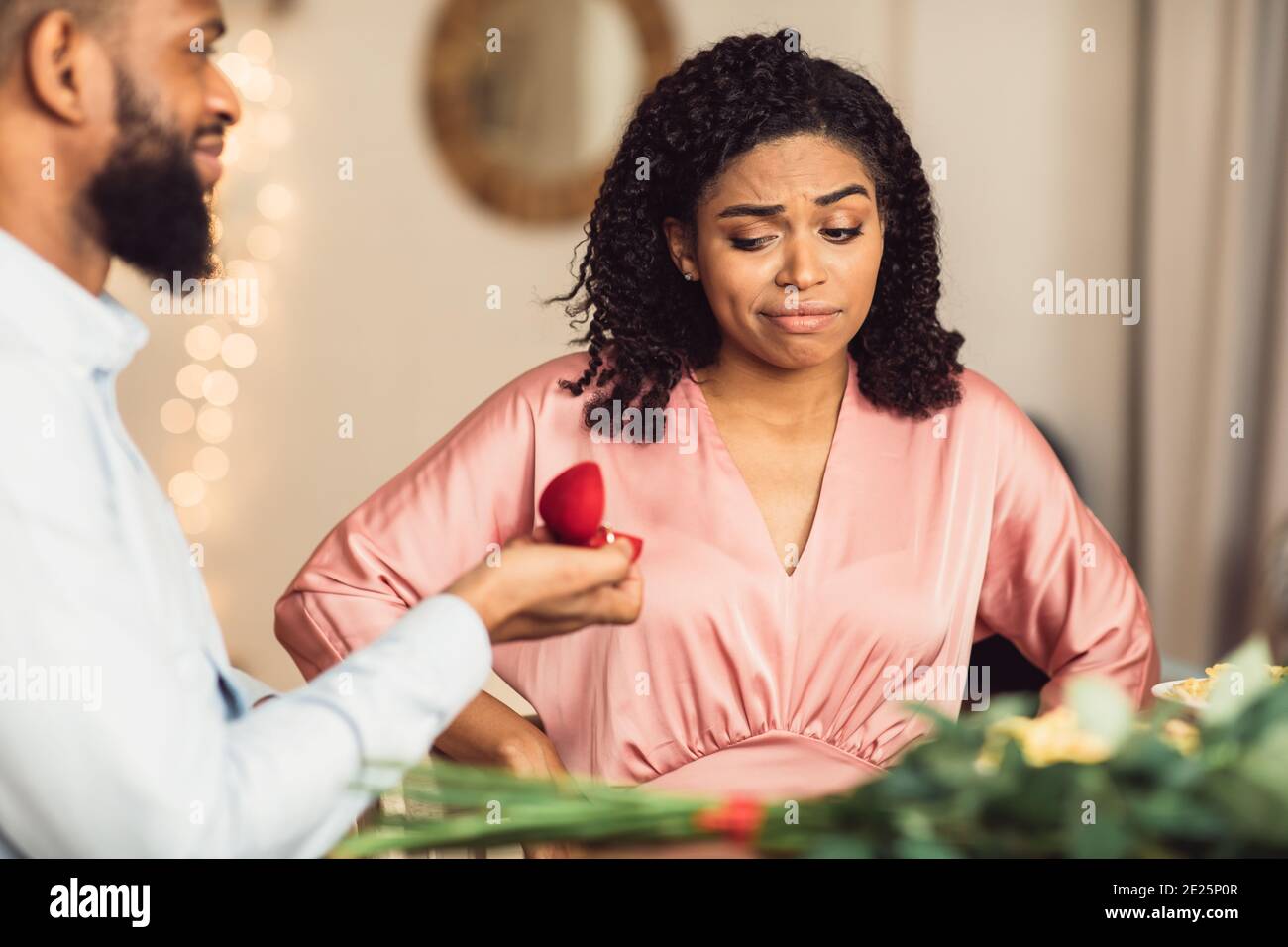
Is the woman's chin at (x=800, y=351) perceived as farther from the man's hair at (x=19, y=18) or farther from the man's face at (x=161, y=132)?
the man's hair at (x=19, y=18)

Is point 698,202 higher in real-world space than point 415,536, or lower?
higher

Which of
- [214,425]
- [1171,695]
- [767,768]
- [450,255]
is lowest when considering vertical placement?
[767,768]

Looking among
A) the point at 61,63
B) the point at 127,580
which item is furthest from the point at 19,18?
the point at 127,580

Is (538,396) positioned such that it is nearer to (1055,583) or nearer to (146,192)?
(1055,583)

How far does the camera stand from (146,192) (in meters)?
1.17

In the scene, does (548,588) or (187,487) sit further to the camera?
(187,487)

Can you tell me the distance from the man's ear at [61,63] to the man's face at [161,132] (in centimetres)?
3

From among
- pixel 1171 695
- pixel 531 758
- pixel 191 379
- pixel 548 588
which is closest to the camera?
pixel 548 588

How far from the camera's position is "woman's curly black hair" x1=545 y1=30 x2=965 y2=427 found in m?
1.98

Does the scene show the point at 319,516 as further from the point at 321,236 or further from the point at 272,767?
the point at 272,767

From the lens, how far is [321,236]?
4.27 meters

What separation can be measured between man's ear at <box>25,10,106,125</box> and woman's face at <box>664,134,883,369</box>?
3.13 ft

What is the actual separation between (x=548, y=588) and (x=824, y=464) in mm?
879

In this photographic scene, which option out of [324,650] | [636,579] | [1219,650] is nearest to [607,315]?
[324,650]
